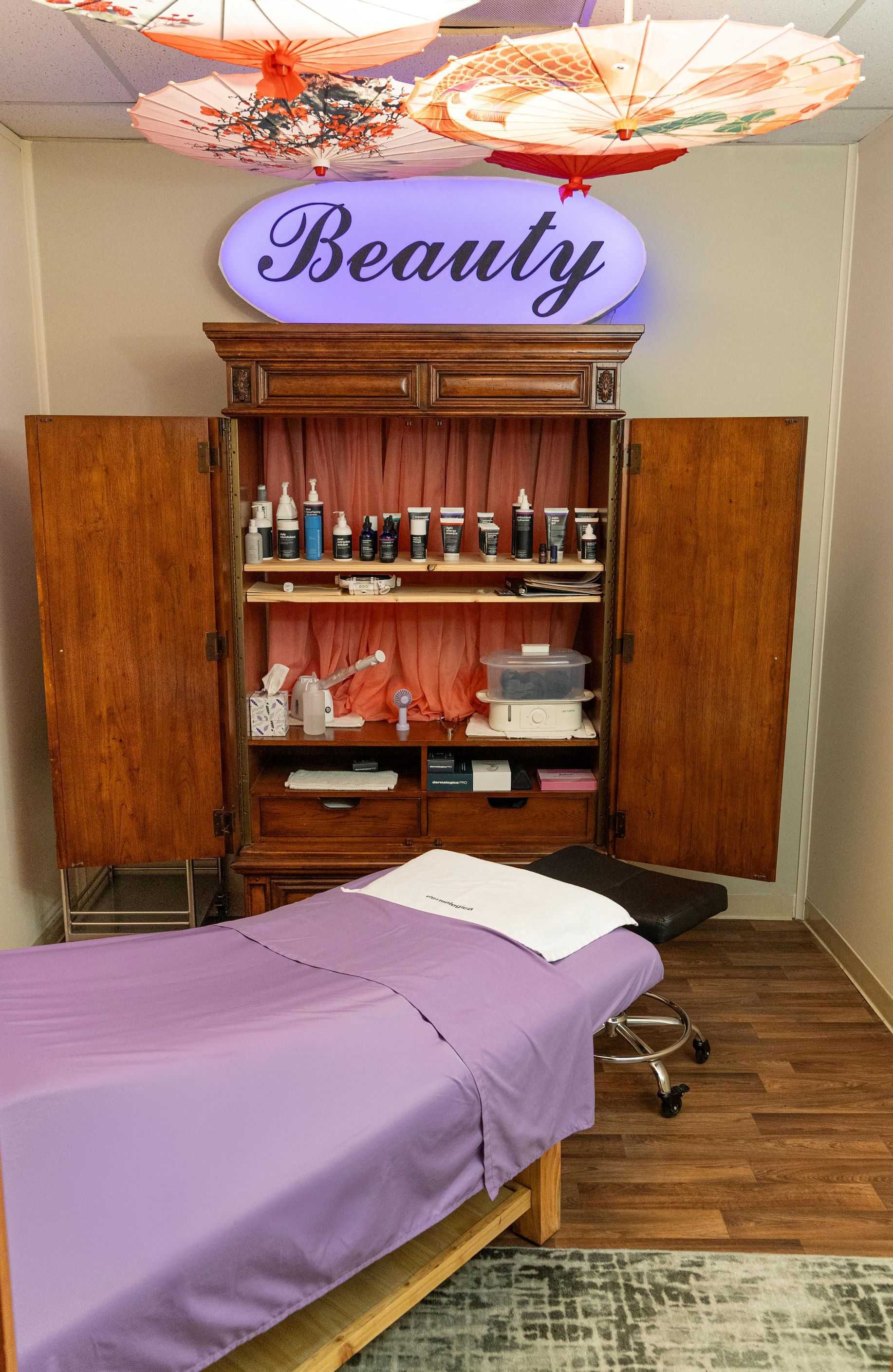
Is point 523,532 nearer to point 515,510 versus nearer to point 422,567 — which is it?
point 515,510

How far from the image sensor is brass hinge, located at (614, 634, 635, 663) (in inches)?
125

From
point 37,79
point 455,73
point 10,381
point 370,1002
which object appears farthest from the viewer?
point 10,381

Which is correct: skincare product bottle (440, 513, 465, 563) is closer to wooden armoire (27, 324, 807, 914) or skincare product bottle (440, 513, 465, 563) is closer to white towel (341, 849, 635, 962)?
wooden armoire (27, 324, 807, 914)

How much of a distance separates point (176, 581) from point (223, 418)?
519mm

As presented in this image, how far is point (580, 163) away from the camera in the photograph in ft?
6.18

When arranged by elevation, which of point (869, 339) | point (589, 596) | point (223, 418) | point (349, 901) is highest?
point (869, 339)

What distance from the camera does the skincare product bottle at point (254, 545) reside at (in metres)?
3.21

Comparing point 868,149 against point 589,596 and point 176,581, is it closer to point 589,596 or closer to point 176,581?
point 589,596

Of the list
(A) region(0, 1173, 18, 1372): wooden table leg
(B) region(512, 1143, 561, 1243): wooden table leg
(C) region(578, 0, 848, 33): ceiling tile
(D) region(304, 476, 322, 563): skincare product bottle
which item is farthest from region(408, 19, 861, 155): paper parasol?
(B) region(512, 1143, 561, 1243): wooden table leg

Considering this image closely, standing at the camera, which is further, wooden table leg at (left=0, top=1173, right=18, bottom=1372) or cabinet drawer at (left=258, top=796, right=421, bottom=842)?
cabinet drawer at (left=258, top=796, right=421, bottom=842)

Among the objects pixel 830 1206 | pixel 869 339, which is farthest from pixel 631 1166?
pixel 869 339

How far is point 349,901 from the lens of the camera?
2.38 meters

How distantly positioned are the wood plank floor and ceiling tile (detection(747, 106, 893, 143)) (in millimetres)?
2640

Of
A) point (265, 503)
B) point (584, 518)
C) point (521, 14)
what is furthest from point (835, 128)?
point (265, 503)
